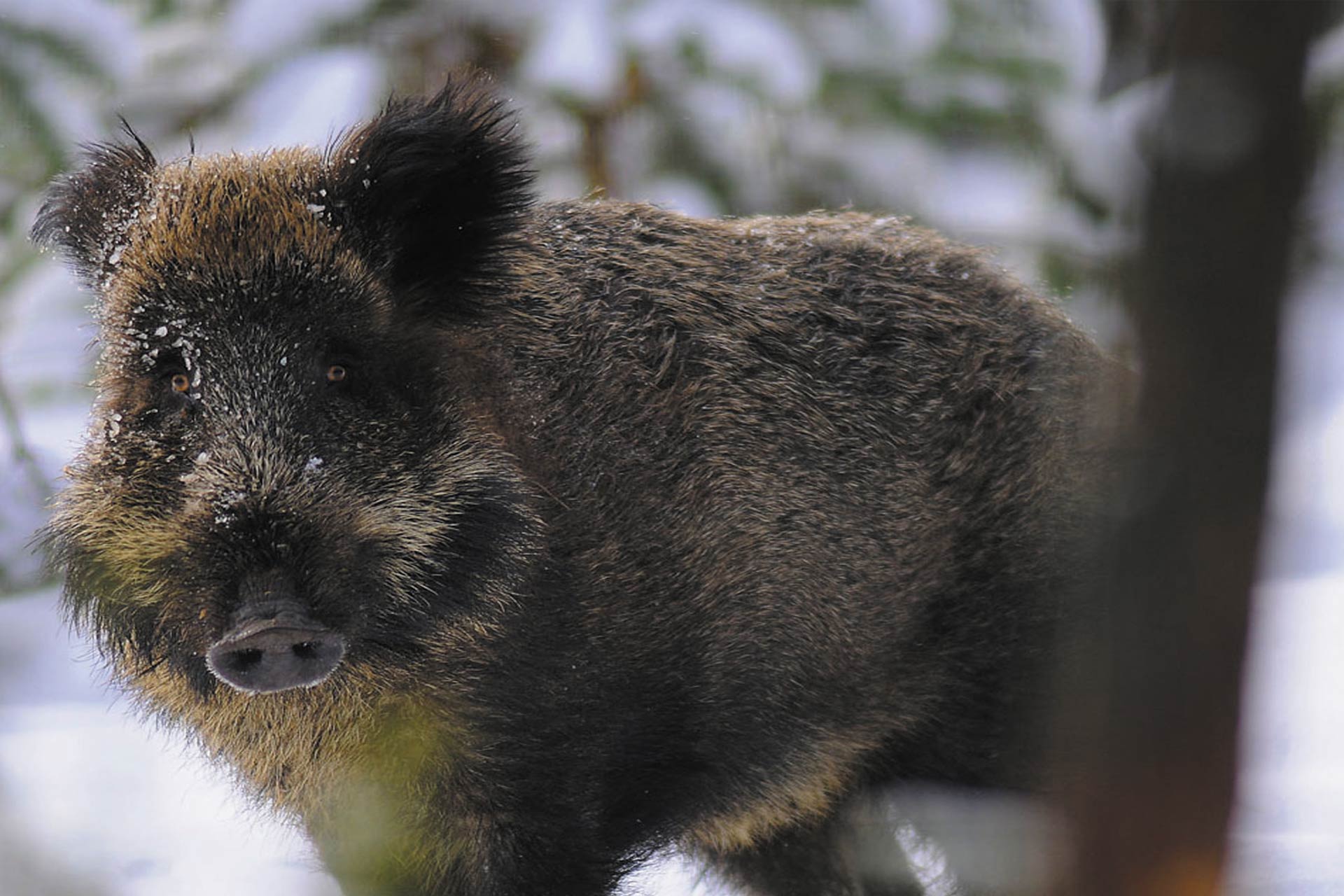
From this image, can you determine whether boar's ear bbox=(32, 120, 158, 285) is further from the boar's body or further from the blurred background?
the blurred background

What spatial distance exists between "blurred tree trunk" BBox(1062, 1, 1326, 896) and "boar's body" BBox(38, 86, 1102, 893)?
178 centimetres

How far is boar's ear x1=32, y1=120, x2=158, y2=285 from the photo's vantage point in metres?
3.30

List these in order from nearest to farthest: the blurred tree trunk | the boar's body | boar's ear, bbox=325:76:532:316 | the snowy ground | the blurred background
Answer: the blurred tree trunk < the boar's body < boar's ear, bbox=325:76:532:316 < the snowy ground < the blurred background

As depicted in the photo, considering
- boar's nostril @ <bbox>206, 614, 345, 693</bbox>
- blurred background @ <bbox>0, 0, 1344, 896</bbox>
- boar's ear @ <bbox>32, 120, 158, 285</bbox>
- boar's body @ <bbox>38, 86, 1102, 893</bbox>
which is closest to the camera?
boar's nostril @ <bbox>206, 614, 345, 693</bbox>

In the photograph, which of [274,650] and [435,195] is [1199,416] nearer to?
[274,650]

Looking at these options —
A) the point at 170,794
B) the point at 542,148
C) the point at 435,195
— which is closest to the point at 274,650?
the point at 435,195

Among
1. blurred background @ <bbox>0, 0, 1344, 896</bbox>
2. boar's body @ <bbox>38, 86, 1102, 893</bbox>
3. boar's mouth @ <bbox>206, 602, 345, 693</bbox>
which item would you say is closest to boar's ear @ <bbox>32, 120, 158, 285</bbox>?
boar's body @ <bbox>38, 86, 1102, 893</bbox>

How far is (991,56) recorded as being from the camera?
24.5 feet

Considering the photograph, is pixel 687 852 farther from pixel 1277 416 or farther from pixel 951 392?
pixel 1277 416

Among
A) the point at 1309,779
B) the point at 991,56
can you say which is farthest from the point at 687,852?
the point at 991,56

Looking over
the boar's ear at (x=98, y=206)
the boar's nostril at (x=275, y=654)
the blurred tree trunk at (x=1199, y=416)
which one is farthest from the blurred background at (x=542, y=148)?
the blurred tree trunk at (x=1199, y=416)

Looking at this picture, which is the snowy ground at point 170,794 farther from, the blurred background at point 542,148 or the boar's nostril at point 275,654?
the boar's nostril at point 275,654

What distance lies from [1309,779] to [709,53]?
4.08 metres

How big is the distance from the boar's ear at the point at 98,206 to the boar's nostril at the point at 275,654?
43.0 inches
